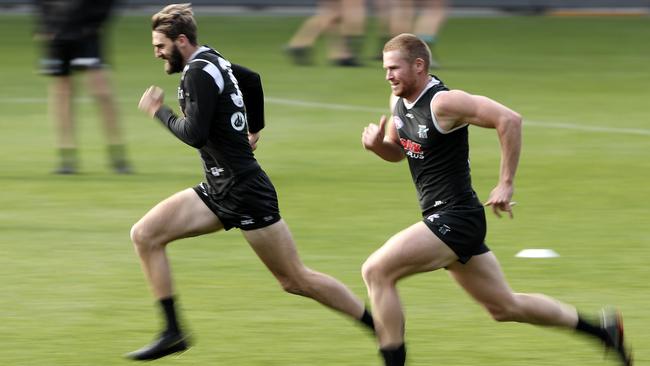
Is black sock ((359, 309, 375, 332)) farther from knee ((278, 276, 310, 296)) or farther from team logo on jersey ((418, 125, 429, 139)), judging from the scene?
team logo on jersey ((418, 125, 429, 139))

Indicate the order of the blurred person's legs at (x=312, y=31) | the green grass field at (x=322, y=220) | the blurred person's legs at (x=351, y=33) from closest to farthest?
the green grass field at (x=322, y=220)
the blurred person's legs at (x=351, y=33)
the blurred person's legs at (x=312, y=31)

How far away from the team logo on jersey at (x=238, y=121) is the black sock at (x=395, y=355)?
1456 millimetres

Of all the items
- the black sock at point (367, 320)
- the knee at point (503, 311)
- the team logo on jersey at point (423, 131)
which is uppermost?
the team logo on jersey at point (423, 131)

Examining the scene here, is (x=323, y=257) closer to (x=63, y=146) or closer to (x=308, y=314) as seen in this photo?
(x=308, y=314)

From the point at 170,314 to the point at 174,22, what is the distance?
1.50 metres

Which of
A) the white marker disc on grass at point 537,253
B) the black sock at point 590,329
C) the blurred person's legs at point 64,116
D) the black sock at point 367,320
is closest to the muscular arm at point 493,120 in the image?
the black sock at point 590,329

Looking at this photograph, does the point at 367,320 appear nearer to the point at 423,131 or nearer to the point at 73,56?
the point at 423,131

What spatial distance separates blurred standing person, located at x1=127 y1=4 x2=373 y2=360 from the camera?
730cm

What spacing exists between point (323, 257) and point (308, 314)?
152 centimetres

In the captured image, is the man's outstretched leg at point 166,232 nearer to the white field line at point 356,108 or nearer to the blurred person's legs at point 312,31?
the white field line at point 356,108

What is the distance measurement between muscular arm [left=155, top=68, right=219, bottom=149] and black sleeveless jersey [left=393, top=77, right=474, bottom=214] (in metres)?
0.99

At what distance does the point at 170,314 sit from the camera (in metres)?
7.39

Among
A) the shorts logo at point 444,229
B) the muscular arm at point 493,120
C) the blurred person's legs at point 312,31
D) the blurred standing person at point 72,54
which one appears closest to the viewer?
the muscular arm at point 493,120

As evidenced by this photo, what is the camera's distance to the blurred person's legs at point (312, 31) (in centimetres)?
1983
